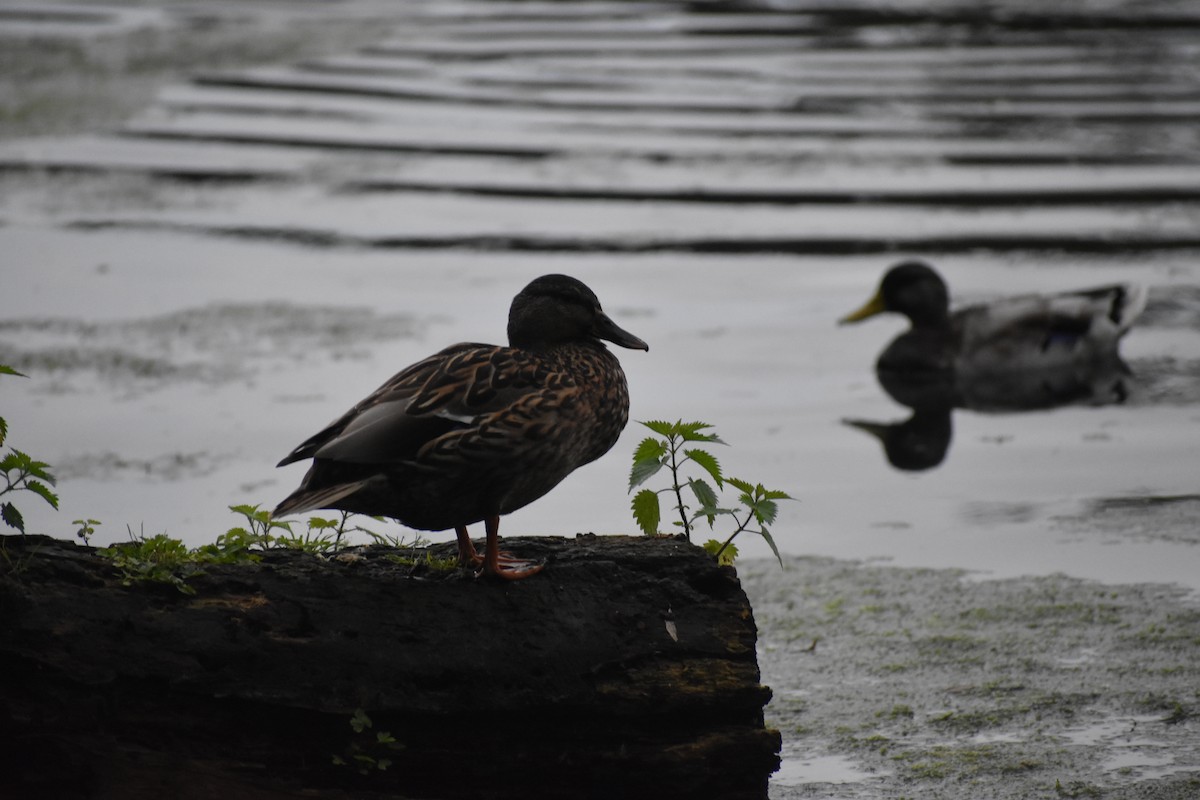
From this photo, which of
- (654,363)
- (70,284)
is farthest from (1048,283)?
(70,284)

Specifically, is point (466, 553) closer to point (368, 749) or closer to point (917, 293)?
point (368, 749)

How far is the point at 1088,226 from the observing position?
11781 millimetres

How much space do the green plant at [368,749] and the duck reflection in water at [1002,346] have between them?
5.56 meters

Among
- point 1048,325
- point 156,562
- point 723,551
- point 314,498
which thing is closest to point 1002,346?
point 1048,325

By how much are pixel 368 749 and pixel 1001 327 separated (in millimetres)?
6478

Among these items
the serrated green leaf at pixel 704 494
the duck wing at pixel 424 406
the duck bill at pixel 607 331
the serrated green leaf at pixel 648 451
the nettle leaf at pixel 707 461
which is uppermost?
the duck bill at pixel 607 331

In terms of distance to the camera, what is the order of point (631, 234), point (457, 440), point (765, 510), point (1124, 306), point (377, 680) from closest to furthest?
point (377, 680) < point (457, 440) < point (765, 510) < point (1124, 306) < point (631, 234)

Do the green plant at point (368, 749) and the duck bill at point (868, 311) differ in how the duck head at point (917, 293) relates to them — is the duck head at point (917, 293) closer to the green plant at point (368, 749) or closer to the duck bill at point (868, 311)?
the duck bill at point (868, 311)

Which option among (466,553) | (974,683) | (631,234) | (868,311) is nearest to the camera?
(466,553)

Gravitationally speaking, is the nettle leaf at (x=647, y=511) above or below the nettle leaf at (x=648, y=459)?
below

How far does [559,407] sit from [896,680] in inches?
68.0

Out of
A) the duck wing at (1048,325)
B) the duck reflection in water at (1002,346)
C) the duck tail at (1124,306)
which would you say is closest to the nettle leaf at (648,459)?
the duck reflection in water at (1002,346)

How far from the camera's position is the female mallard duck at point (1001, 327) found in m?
9.39

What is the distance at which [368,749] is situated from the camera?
381 centimetres
